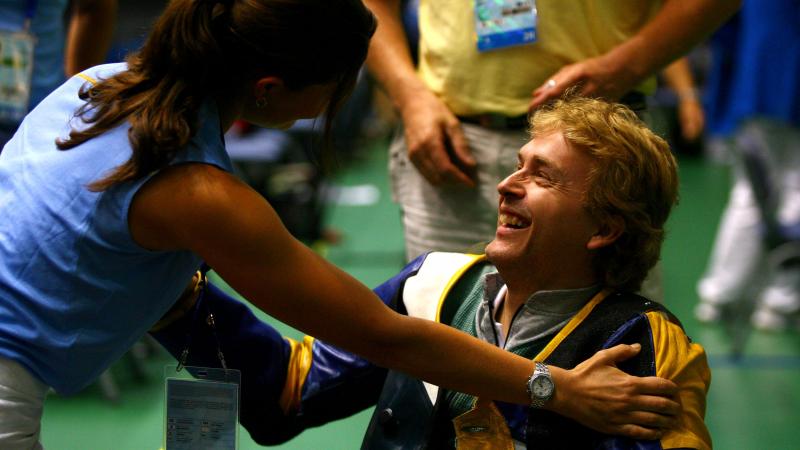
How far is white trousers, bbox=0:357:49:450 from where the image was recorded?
1629mm

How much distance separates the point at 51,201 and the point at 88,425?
2037 millimetres

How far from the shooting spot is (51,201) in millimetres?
1595

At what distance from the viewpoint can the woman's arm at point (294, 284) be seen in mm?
1500

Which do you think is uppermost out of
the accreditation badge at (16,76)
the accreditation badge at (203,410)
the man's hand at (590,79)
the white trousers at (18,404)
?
the man's hand at (590,79)

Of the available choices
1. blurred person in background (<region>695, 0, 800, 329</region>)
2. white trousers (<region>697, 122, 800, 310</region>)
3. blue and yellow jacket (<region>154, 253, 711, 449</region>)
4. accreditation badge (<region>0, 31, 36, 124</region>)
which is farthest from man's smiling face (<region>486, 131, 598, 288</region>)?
white trousers (<region>697, 122, 800, 310</region>)

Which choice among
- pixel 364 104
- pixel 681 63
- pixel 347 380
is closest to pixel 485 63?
pixel 347 380

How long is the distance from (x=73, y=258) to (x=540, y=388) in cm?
72

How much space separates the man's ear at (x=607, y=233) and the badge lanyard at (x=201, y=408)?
66cm

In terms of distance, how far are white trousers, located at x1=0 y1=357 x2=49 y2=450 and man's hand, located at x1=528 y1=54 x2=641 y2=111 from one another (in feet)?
3.84

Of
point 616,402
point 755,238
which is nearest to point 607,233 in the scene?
point 616,402

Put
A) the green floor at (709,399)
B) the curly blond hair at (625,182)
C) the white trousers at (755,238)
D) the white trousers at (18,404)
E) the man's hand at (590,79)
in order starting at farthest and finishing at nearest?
Result: the white trousers at (755,238) < the green floor at (709,399) < the man's hand at (590,79) < the curly blond hair at (625,182) < the white trousers at (18,404)

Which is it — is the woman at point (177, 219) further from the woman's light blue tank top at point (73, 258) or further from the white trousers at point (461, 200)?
the white trousers at point (461, 200)

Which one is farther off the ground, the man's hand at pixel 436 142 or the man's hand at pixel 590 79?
the man's hand at pixel 590 79

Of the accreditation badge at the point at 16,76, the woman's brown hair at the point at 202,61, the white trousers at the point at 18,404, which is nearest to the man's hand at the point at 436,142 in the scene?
the woman's brown hair at the point at 202,61
